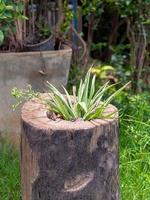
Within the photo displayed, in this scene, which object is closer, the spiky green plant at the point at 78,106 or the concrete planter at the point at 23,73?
the spiky green plant at the point at 78,106

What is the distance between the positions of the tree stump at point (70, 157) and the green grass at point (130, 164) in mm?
920

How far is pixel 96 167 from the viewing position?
98.4 inches

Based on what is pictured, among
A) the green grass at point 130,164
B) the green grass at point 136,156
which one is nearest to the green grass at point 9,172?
the green grass at point 130,164

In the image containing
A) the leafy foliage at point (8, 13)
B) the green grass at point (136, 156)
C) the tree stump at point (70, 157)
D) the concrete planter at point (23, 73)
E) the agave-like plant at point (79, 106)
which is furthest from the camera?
the concrete planter at point (23, 73)

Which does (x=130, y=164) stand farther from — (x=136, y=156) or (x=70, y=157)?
(x=70, y=157)

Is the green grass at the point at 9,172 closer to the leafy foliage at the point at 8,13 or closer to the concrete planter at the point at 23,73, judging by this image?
the concrete planter at the point at 23,73

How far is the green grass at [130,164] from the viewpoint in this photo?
3480 mm

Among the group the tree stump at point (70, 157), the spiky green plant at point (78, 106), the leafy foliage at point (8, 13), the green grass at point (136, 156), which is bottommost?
the green grass at point (136, 156)

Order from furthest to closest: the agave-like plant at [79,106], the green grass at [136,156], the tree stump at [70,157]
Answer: the green grass at [136,156], the agave-like plant at [79,106], the tree stump at [70,157]

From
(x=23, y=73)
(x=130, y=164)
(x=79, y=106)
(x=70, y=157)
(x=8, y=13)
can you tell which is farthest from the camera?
(x=23, y=73)

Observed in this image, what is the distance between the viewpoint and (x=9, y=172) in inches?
150

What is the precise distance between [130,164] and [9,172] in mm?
926

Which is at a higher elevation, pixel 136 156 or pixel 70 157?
pixel 70 157

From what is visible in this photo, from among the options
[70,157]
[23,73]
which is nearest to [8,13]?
[23,73]
